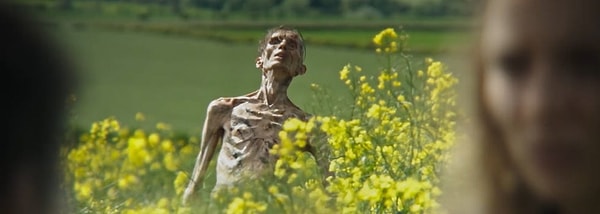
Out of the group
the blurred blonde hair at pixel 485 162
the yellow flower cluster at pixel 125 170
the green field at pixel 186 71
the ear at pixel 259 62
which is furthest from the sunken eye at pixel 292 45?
the blurred blonde hair at pixel 485 162

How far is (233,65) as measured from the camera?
533 cm

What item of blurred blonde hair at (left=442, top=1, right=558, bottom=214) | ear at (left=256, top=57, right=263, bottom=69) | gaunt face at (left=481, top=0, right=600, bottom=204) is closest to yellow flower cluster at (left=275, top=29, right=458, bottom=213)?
ear at (left=256, top=57, right=263, bottom=69)

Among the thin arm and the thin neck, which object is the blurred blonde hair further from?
the thin arm

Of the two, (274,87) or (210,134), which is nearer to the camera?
(274,87)

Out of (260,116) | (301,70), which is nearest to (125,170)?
(260,116)

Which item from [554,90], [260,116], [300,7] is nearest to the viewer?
[554,90]

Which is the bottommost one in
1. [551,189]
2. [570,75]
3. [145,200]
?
[145,200]

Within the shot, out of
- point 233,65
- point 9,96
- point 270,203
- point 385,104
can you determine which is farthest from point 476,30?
point 233,65

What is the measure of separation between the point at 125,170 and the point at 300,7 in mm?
1322

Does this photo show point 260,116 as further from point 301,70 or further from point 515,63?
point 515,63

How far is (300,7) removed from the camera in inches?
175

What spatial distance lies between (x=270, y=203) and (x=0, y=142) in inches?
74.8

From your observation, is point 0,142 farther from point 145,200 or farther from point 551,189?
point 145,200

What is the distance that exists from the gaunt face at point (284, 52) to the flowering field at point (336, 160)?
18cm
